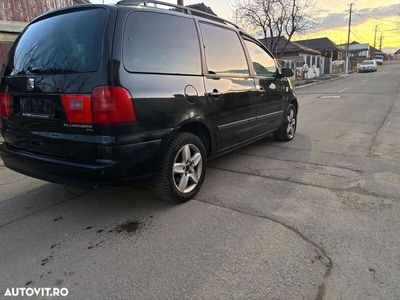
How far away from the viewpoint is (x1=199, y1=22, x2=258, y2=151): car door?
4.08 meters

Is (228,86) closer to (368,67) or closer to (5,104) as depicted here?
(5,104)

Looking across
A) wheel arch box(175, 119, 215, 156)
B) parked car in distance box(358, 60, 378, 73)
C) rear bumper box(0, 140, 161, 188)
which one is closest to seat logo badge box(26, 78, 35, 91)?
rear bumper box(0, 140, 161, 188)

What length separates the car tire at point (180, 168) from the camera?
3.45m

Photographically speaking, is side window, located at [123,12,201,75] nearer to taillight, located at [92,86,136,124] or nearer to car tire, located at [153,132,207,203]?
taillight, located at [92,86,136,124]

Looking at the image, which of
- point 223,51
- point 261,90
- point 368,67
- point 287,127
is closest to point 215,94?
point 223,51

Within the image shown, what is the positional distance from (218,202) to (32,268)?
1915mm

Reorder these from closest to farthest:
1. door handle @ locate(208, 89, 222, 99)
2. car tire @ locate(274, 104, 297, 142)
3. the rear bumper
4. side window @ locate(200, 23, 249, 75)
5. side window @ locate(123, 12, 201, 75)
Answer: the rear bumper → side window @ locate(123, 12, 201, 75) → door handle @ locate(208, 89, 222, 99) → side window @ locate(200, 23, 249, 75) → car tire @ locate(274, 104, 297, 142)

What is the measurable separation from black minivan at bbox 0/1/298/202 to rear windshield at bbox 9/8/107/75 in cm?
1

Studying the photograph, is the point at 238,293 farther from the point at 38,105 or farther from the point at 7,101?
the point at 7,101

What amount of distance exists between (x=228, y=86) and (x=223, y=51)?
0.47m

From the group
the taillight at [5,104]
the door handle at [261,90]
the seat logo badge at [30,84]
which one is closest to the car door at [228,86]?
the door handle at [261,90]

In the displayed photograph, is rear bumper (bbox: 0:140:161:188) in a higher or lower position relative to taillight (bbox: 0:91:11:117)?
lower

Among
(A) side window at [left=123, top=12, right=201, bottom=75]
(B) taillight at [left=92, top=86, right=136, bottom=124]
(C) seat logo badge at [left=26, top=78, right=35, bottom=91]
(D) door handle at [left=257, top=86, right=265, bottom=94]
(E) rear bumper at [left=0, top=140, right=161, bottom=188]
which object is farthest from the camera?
(D) door handle at [left=257, top=86, right=265, bottom=94]

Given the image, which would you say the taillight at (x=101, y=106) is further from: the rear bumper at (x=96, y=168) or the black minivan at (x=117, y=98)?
the rear bumper at (x=96, y=168)
